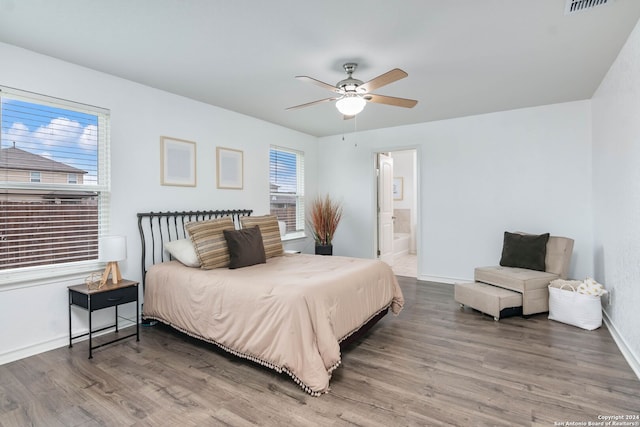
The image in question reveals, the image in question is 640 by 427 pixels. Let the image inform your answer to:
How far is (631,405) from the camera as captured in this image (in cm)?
201

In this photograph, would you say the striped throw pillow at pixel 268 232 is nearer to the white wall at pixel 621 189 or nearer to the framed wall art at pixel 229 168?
the framed wall art at pixel 229 168

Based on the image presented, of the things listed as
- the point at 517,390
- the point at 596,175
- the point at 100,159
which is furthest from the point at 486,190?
the point at 100,159

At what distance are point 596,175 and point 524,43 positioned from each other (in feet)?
7.31

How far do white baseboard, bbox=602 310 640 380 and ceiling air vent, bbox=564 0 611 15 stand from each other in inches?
97.5

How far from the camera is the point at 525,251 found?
13.2 ft

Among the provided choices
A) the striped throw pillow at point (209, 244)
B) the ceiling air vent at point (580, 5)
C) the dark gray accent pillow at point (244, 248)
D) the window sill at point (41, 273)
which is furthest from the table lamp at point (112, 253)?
the ceiling air vent at point (580, 5)

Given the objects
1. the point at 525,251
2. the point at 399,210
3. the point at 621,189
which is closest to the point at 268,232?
the point at 525,251

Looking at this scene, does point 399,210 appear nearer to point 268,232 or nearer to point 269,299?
point 268,232

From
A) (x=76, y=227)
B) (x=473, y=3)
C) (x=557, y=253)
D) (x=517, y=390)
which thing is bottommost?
(x=517, y=390)

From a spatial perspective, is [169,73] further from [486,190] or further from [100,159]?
[486,190]

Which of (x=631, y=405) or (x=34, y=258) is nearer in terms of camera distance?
(x=631, y=405)

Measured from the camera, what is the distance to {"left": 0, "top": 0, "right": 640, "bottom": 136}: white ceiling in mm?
2186

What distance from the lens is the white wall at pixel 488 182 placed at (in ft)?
13.9

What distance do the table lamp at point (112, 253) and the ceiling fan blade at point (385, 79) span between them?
2.54 meters
